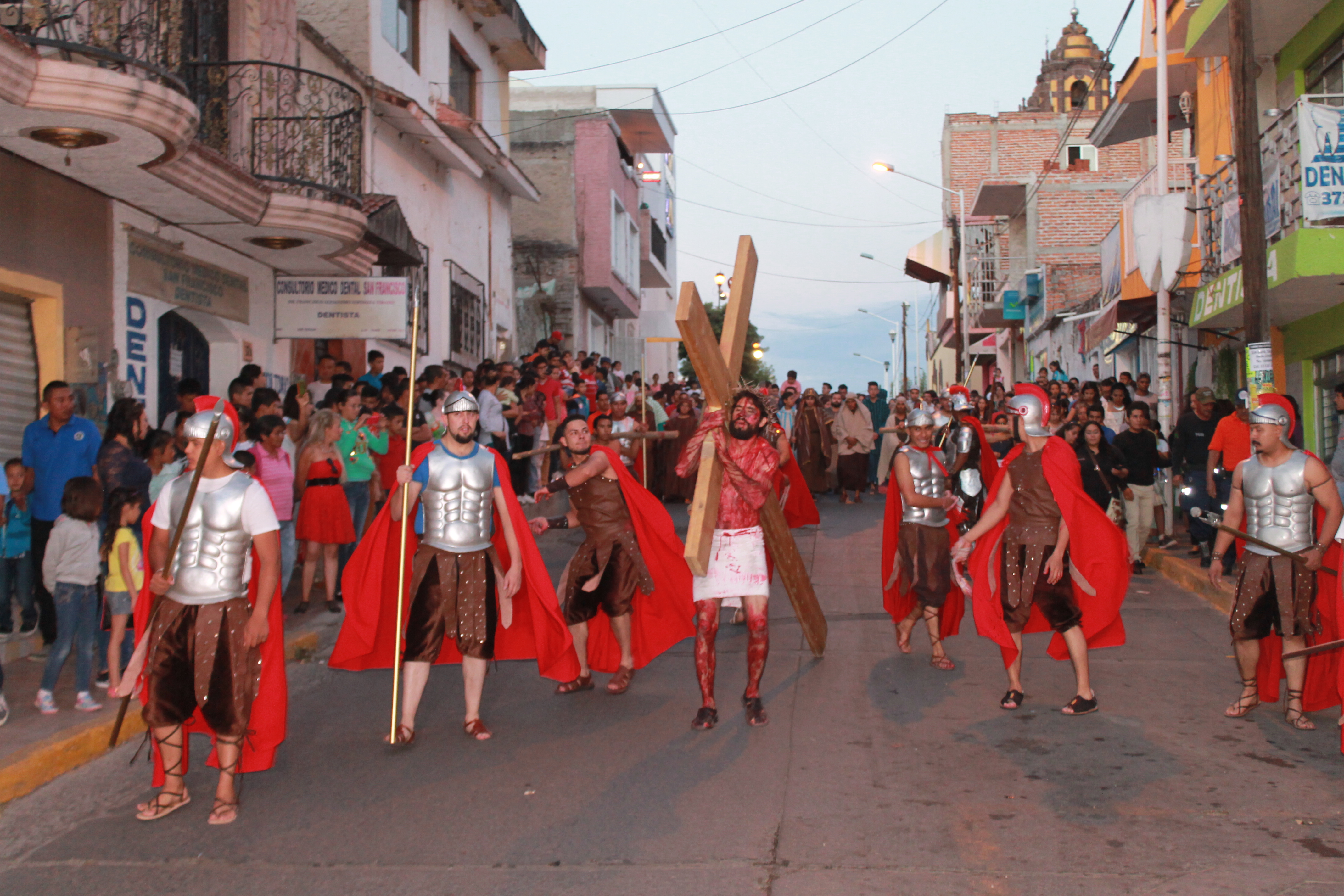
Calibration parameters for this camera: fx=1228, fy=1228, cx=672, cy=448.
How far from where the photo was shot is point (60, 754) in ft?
20.0

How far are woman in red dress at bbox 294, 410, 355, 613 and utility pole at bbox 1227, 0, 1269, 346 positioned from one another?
8.55 meters

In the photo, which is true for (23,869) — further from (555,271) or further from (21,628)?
(555,271)

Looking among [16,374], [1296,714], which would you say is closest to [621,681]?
[1296,714]

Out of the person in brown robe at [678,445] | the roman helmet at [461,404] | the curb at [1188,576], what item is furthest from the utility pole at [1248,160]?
the roman helmet at [461,404]

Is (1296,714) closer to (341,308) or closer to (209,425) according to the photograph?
(209,425)

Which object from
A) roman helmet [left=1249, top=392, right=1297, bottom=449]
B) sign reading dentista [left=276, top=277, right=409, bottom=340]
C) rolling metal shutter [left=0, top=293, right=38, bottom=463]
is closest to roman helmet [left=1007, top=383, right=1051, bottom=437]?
roman helmet [left=1249, top=392, right=1297, bottom=449]

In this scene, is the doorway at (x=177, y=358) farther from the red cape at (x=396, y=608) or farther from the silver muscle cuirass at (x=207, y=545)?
the silver muscle cuirass at (x=207, y=545)

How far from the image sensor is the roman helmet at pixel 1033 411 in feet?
24.1

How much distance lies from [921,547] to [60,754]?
548 cm

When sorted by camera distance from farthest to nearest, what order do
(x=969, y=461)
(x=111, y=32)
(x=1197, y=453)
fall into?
(x=1197, y=453) < (x=969, y=461) < (x=111, y=32)

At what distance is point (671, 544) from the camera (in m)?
8.12

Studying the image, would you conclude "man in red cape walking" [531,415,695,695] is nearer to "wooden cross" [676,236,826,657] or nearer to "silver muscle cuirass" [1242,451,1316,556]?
"wooden cross" [676,236,826,657]

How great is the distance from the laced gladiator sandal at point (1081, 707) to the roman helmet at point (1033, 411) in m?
1.55

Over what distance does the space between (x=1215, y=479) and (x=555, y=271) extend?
1948 cm
